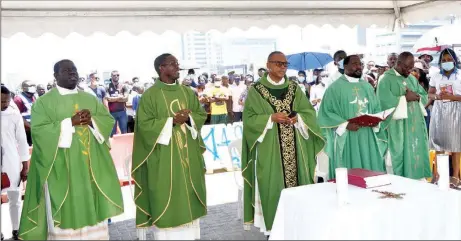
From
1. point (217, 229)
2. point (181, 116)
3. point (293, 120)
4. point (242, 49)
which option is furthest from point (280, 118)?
point (242, 49)

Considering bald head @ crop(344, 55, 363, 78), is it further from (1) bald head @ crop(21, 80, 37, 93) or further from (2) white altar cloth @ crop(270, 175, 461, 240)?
(1) bald head @ crop(21, 80, 37, 93)

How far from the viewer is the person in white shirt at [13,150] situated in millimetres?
5379

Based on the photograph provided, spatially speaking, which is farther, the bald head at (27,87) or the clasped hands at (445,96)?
the bald head at (27,87)

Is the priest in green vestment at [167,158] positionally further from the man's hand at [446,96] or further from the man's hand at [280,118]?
the man's hand at [446,96]

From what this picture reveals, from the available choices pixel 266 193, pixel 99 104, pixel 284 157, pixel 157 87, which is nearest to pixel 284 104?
pixel 284 157

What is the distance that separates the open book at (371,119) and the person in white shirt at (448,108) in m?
2.06

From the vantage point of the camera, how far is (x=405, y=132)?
640 cm

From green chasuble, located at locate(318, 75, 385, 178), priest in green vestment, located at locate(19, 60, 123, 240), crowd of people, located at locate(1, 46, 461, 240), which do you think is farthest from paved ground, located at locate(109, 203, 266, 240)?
green chasuble, located at locate(318, 75, 385, 178)

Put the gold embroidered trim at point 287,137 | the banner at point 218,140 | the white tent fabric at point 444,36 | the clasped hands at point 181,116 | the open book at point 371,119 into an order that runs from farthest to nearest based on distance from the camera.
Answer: the white tent fabric at point 444,36
the banner at point 218,140
the open book at point 371,119
the gold embroidered trim at point 287,137
the clasped hands at point 181,116

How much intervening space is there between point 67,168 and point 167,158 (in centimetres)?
101

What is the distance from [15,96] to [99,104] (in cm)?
557

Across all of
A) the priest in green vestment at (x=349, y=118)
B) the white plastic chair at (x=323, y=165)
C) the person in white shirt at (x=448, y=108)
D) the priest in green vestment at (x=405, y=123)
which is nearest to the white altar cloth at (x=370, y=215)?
the priest in green vestment at (x=349, y=118)

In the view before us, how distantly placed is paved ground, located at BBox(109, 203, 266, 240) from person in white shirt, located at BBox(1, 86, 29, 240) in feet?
3.82

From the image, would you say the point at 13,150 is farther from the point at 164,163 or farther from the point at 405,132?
the point at 405,132
